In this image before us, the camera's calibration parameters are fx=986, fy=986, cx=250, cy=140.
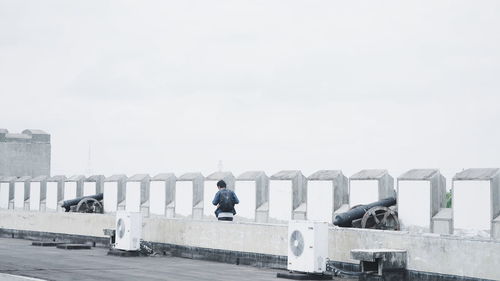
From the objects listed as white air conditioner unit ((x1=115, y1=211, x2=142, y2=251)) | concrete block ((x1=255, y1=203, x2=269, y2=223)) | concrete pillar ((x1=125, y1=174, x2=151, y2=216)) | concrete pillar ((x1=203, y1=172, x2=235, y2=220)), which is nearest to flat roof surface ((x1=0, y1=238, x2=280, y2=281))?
white air conditioner unit ((x1=115, y1=211, x2=142, y2=251))

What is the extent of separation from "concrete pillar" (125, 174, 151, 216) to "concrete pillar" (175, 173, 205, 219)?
7.65 feet

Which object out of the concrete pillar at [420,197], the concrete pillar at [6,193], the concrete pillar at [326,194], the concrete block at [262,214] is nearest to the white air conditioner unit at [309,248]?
the concrete pillar at [420,197]

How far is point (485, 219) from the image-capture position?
17.8m

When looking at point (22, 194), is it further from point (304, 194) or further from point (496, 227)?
point (496, 227)

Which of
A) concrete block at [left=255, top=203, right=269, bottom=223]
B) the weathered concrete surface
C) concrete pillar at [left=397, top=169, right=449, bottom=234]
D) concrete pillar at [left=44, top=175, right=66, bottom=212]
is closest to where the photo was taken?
the weathered concrete surface

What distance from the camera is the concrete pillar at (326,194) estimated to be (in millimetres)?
21844

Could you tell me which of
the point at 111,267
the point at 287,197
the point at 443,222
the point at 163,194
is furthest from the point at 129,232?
→ the point at 443,222

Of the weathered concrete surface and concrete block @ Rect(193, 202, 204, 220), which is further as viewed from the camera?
concrete block @ Rect(193, 202, 204, 220)

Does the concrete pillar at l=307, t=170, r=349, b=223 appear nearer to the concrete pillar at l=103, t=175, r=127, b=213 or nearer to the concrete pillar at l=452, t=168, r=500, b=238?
the concrete pillar at l=452, t=168, r=500, b=238

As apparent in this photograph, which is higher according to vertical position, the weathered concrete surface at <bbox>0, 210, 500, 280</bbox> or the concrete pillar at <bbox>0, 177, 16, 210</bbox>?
the concrete pillar at <bbox>0, 177, 16, 210</bbox>

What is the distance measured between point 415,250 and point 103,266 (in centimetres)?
653

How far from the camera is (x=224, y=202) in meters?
23.6

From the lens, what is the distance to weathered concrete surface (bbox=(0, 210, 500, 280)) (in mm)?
16141

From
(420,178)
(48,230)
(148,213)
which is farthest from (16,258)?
(48,230)
